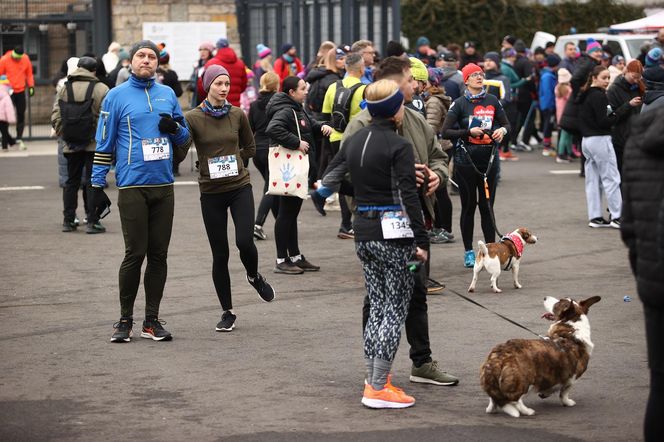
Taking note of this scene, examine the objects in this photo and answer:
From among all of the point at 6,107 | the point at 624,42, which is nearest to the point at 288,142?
the point at 6,107

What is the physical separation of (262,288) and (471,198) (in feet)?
9.14

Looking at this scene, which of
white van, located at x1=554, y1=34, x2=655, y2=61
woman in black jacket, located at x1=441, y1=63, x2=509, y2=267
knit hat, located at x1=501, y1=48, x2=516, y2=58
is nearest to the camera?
woman in black jacket, located at x1=441, y1=63, x2=509, y2=267

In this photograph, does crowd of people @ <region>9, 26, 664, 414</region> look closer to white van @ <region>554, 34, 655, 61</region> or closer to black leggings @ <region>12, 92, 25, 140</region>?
black leggings @ <region>12, 92, 25, 140</region>

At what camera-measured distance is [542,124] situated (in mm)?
23094

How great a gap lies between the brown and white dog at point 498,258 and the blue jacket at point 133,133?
3.00 m

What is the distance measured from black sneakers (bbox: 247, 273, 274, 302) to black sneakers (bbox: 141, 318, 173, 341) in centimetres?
94

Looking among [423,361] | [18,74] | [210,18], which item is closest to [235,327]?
[423,361]

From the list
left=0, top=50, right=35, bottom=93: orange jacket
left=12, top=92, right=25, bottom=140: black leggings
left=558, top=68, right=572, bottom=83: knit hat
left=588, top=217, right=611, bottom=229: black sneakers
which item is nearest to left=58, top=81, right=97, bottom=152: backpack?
left=588, top=217, right=611, bottom=229: black sneakers

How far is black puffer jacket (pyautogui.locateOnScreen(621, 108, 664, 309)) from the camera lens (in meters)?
5.03

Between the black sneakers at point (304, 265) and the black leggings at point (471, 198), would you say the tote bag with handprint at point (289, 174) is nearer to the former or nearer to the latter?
the black sneakers at point (304, 265)

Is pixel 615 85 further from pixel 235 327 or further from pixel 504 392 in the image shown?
pixel 504 392

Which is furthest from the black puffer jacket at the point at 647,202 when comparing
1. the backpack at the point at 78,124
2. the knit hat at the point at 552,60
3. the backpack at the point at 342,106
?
the knit hat at the point at 552,60

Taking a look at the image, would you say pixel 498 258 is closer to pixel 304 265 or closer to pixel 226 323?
pixel 304 265

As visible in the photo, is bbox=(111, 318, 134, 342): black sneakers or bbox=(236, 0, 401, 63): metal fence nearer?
bbox=(111, 318, 134, 342): black sneakers
